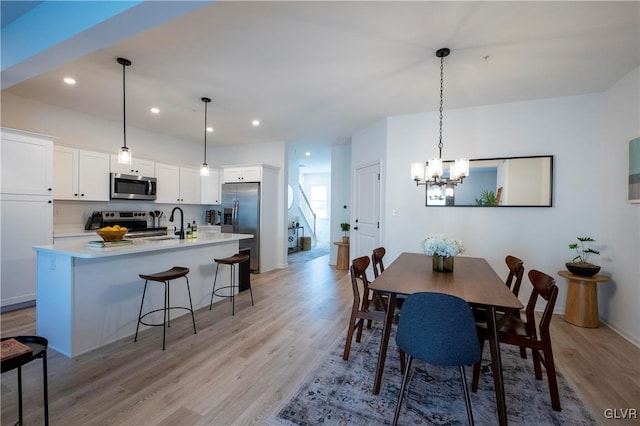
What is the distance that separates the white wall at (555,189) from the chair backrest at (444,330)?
2569mm

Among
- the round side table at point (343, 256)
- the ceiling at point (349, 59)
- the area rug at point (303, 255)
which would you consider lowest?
the area rug at point (303, 255)

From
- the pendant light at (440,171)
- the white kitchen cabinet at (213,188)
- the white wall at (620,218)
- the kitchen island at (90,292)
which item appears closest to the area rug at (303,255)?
the white kitchen cabinet at (213,188)

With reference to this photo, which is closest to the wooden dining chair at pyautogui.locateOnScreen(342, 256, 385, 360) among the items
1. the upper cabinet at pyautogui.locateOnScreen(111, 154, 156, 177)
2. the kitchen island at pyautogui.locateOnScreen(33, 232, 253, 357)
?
the kitchen island at pyautogui.locateOnScreen(33, 232, 253, 357)

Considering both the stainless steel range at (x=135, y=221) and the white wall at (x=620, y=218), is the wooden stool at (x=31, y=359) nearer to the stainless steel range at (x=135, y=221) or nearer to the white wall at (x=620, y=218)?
the stainless steel range at (x=135, y=221)

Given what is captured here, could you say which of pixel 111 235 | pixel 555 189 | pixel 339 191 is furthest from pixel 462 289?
pixel 339 191

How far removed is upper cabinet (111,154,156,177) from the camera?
4.49 metres

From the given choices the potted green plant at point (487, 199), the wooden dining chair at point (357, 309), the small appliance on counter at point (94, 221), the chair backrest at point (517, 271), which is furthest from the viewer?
the small appliance on counter at point (94, 221)

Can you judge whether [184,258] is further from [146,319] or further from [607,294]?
[607,294]

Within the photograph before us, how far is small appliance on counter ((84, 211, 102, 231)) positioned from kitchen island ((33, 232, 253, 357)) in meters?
1.97

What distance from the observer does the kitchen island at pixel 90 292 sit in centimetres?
236

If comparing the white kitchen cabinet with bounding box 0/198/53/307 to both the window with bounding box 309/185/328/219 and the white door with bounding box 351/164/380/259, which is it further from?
the window with bounding box 309/185/328/219

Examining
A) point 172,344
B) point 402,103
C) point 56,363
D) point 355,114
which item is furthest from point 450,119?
point 56,363

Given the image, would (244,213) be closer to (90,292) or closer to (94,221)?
(94,221)

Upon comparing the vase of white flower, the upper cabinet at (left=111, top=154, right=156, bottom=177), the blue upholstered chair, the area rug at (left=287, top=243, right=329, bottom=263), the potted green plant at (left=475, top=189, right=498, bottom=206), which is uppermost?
the upper cabinet at (left=111, top=154, right=156, bottom=177)
